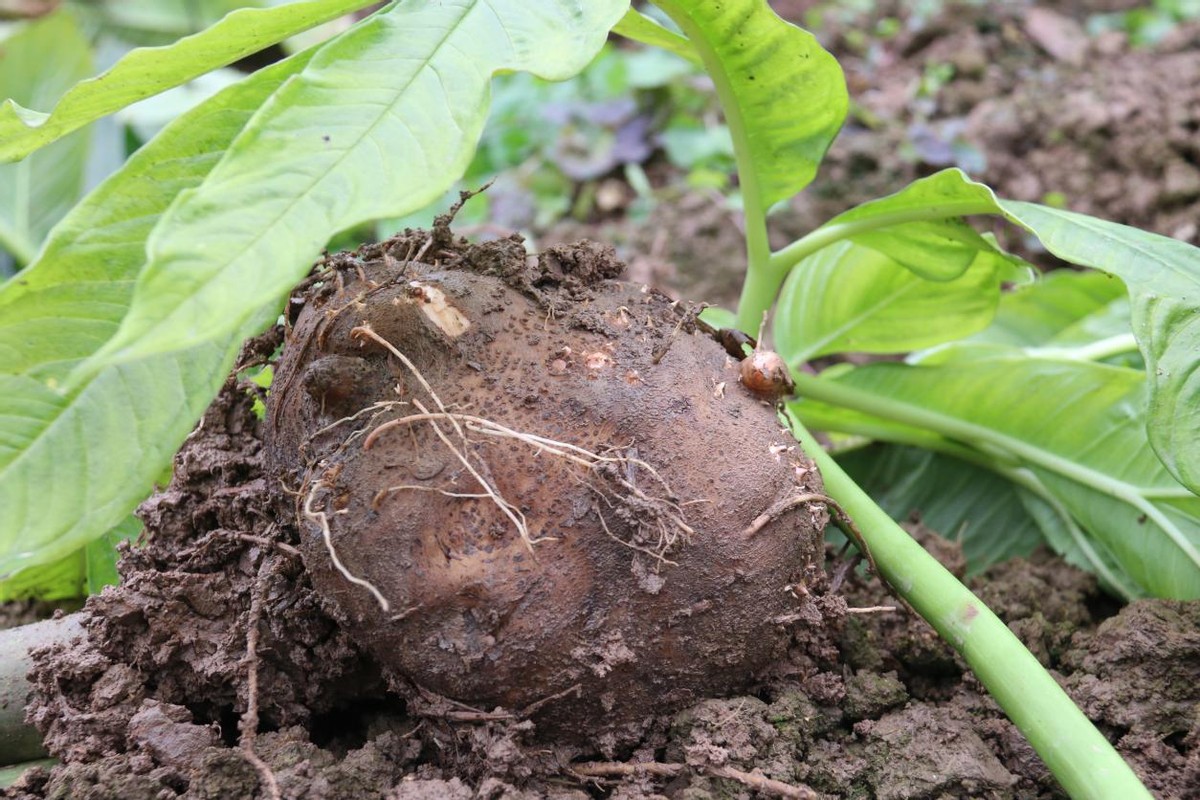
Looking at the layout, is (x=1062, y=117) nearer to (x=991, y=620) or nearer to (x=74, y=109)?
(x=991, y=620)

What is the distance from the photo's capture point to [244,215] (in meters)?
0.73

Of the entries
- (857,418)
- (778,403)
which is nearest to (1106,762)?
(778,403)

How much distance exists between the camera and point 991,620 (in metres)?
1.10

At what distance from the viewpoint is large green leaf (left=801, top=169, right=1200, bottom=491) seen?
1.05m

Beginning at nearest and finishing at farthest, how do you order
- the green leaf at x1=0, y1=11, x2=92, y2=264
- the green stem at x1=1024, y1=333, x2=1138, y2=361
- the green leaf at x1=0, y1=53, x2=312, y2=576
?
the green leaf at x1=0, y1=53, x2=312, y2=576 → the green stem at x1=1024, y1=333, x2=1138, y2=361 → the green leaf at x1=0, y1=11, x2=92, y2=264

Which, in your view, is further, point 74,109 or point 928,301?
point 928,301

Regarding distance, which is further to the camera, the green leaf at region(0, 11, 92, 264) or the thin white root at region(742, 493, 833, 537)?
the green leaf at region(0, 11, 92, 264)

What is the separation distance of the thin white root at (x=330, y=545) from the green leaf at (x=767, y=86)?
0.66 meters

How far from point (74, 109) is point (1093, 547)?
1442 mm

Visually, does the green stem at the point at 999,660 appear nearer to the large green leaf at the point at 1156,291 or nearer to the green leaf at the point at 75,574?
the large green leaf at the point at 1156,291

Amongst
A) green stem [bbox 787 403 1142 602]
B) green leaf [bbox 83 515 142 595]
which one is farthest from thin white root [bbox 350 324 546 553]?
green stem [bbox 787 403 1142 602]

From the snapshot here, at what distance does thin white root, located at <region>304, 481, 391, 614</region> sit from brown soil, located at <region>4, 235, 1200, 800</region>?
0.39 feet

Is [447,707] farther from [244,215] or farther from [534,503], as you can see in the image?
[244,215]

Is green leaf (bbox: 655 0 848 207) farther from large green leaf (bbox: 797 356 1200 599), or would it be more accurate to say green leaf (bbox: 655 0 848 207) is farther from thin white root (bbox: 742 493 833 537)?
thin white root (bbox: 742 493 833 537)
